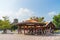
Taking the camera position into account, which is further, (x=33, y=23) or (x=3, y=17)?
(x=3, y=17)

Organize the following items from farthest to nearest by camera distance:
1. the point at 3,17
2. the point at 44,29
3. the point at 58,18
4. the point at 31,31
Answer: the point at 58,18 → the point at 3,17 → the point at 31,31 → the point at 44,29

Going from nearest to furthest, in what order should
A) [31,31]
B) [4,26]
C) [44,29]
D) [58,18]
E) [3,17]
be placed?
[44,29], [31,31], [4,26], [3,17], [58,18]

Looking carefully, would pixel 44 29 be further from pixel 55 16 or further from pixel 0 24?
pixel 55 16

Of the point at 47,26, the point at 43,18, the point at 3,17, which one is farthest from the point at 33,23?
the point at 43,18

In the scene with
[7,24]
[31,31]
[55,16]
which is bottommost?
[31,31]

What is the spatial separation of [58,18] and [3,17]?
16.9 m

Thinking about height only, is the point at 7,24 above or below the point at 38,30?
above

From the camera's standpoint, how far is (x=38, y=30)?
23.8m

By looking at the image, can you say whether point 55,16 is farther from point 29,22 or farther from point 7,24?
point 29,22

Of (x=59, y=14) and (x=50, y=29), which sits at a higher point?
(x=59, y=14)

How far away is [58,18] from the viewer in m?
43.3

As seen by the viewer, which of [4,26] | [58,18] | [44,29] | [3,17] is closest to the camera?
[44,29]

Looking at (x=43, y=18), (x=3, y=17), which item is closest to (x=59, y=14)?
(x=43, y=18)

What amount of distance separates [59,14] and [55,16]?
1.52 metres
